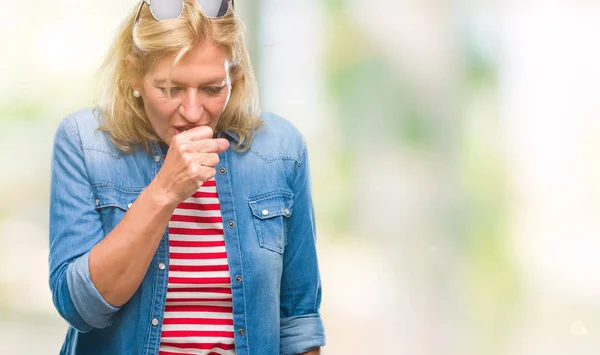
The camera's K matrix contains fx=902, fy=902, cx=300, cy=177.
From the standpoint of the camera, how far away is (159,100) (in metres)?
1.33

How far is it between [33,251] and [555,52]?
5.08ft

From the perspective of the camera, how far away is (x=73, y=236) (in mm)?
1330

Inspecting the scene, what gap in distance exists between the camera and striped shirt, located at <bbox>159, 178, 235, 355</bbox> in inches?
52.8

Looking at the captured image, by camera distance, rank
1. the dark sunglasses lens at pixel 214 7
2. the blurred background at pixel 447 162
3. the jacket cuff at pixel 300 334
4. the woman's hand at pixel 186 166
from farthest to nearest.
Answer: the blurred background at pixel 447 162, the jacket cuff at pixel 300 334, the dark sunglasses lens at pixel 214 7, the woman's hand at pixel 186 166

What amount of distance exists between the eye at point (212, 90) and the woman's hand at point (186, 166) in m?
0.07

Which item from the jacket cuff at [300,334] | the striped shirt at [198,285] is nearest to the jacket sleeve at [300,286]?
the jacket cuff at [300,334]

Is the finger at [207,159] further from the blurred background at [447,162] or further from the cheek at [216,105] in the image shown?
the blurred background at [447,162]

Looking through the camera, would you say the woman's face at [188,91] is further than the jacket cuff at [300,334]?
Result: No

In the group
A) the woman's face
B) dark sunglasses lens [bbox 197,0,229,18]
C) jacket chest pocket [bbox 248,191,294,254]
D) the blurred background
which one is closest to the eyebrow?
the woman's face

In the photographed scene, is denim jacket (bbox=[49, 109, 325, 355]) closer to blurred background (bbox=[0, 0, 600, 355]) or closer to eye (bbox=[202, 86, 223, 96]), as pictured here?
eye (bbox=[202, 86, 223, 96])

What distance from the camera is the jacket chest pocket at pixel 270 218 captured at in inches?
56.9

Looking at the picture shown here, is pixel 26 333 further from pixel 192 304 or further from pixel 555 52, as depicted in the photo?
pixel 555 52

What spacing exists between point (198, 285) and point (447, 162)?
4.62 ft

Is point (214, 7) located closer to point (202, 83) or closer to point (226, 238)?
point (202, 83)
